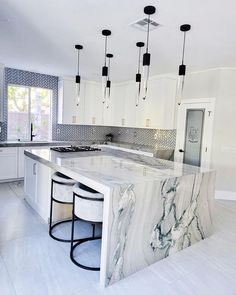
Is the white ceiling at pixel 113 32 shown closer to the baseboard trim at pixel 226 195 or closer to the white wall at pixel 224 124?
the white wall at pixel 224 124

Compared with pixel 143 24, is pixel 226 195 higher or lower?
lower

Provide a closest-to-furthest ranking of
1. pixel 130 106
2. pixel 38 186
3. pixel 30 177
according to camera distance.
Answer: pixel 38 186, pixel 30 177, pixel 130 106

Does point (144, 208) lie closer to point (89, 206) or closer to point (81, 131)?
point (89, 206)

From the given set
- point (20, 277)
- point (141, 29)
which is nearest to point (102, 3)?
point (141, 29)

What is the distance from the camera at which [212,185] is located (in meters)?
2.86

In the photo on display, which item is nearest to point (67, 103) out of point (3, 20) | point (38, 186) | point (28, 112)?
point (28, 112)

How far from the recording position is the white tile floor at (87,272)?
1956 mm

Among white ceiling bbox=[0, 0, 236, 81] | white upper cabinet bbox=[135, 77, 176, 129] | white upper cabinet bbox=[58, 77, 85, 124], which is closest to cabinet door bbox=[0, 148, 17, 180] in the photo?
white upper cabinet bbox=[58, 77, 85, 124]

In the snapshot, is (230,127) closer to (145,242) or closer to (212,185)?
(212,185)

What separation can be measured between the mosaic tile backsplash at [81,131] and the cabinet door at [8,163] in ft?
2.26

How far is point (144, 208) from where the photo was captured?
2.17 metres

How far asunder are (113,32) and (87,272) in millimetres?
2780

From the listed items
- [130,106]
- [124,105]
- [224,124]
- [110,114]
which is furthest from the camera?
[110,114]

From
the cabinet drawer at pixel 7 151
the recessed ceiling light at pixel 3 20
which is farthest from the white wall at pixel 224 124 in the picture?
the cabinet drawer at pixel 7 151
